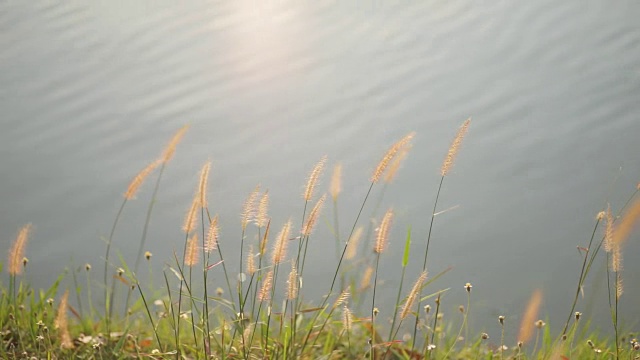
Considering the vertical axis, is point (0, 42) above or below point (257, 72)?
above

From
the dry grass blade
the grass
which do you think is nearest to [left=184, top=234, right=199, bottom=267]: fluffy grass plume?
the grass

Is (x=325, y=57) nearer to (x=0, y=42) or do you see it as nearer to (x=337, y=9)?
(x=337, y=9)

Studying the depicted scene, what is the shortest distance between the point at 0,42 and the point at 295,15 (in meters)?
1.16

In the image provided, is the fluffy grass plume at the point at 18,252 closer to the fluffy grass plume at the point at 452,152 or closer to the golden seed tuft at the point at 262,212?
the golden seed tuft at the point at 262,212

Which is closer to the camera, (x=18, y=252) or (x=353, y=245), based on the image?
(x=18, y=252)

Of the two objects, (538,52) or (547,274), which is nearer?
(547,274)

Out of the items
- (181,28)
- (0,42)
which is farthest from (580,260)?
(0,42)

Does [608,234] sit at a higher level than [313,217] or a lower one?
lower

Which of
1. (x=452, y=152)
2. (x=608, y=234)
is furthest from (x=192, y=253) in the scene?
(x=608, y=234)

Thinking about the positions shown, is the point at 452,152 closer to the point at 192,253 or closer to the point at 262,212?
the point at 262,212

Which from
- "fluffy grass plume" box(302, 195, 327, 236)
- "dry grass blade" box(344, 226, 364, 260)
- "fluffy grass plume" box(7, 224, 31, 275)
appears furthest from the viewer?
"dry grass blade" box(344, 226, 364, 260)

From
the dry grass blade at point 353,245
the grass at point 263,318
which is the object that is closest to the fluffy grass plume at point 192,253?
the grass at point 263,318

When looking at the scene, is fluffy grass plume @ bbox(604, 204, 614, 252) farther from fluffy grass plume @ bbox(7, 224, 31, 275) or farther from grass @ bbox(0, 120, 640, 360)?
fluffy grass plume @ bbox(7, 224, 31, 275)

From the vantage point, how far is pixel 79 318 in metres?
1.89
